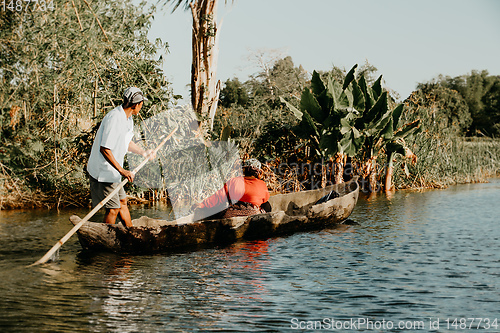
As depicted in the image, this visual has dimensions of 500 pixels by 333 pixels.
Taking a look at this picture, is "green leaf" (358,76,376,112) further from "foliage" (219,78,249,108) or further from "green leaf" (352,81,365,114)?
"foliage" (219,78,249,108)

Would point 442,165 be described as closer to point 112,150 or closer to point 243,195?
point 243,195

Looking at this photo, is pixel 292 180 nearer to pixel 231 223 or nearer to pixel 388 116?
pixel 388 116

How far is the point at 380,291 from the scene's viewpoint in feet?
16.8

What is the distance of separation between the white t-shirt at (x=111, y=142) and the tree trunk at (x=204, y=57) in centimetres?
553

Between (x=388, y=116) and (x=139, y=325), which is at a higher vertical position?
(x=388, y=116)

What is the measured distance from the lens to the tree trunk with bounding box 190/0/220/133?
1174 cm

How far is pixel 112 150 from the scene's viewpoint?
20.0ft

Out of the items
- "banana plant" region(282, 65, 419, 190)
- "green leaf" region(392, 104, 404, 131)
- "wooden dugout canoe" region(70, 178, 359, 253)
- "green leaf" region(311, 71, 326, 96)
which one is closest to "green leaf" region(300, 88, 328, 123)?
"banana plant" region(282, 65, 419, 190)

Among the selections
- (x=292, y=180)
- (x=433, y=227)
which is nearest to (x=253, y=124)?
(x=292, y=180)

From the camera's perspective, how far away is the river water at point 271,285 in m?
4.32

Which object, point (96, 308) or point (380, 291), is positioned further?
point (380, 291)

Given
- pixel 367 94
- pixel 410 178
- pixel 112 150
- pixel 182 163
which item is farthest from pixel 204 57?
pixel 410 178

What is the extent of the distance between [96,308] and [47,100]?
6.98 m

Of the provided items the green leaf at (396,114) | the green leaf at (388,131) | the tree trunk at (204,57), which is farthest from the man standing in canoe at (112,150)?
the green leaf at (396,114)
